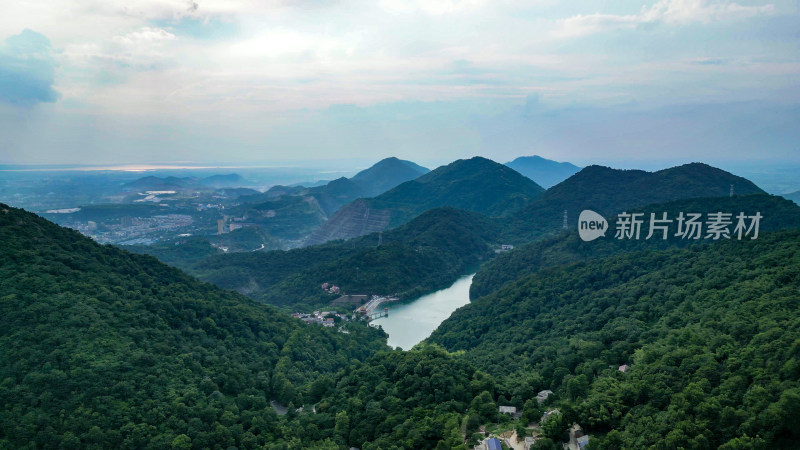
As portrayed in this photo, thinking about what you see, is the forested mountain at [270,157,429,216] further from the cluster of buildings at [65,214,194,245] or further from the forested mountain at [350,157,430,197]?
the cluster of buildings at [65,214,194,245]

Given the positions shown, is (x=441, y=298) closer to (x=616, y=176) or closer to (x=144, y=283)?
(x=144, y=283)

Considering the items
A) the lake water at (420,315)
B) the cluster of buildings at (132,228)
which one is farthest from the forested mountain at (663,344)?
the cluster of buildings at (132,228)

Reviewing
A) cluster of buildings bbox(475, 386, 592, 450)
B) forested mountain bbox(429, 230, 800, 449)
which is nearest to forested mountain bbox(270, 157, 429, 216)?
forested mountain bbox(429, 230, 800, 449)

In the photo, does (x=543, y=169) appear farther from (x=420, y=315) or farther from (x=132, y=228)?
(x=420, y=315)

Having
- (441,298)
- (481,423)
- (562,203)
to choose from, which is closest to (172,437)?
(481,423)

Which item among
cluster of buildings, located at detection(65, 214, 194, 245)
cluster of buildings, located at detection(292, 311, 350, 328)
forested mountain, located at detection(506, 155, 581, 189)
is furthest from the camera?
forested mountain, located at detection(506, 155, 581, 189)
